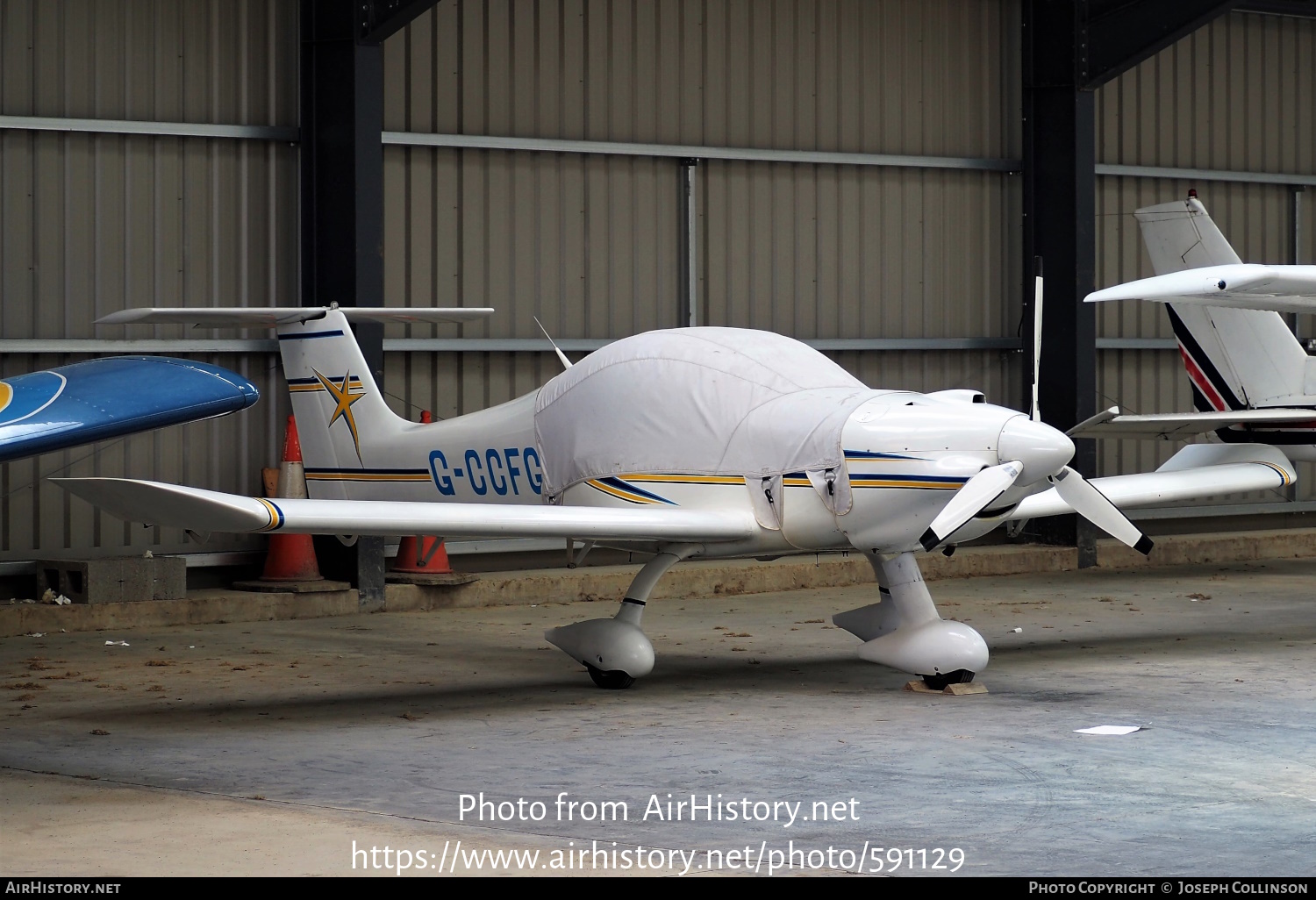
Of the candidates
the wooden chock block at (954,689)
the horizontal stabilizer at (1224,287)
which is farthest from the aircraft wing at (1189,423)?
the wooden chock block at (954,689)

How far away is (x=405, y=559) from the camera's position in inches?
557

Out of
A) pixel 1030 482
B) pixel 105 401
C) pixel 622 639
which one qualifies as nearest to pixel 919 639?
pixel 1030 482

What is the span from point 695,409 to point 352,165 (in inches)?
191

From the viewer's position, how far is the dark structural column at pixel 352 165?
13.4m

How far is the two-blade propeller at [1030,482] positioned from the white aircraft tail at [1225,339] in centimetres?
567

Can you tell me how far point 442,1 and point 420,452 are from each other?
537 centimetres

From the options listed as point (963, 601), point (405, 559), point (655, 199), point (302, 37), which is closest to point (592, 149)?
point (655, 199)

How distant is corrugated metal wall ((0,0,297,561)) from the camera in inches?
516

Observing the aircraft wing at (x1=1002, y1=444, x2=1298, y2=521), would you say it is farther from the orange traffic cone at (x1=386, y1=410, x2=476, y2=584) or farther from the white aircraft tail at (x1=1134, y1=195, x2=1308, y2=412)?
the orange traffic cone at (x1=386, y1=410, x2=476, y2=584)

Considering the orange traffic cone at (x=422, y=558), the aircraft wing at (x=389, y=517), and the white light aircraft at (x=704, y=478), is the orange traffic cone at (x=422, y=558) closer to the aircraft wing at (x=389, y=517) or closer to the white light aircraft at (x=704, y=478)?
the white light aircraft at (x=704, y=478)

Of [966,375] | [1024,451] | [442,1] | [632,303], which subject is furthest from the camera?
[966,375]

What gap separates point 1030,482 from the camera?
9062 millimetres

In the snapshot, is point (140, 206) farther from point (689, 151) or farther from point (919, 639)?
point (919, 639)
